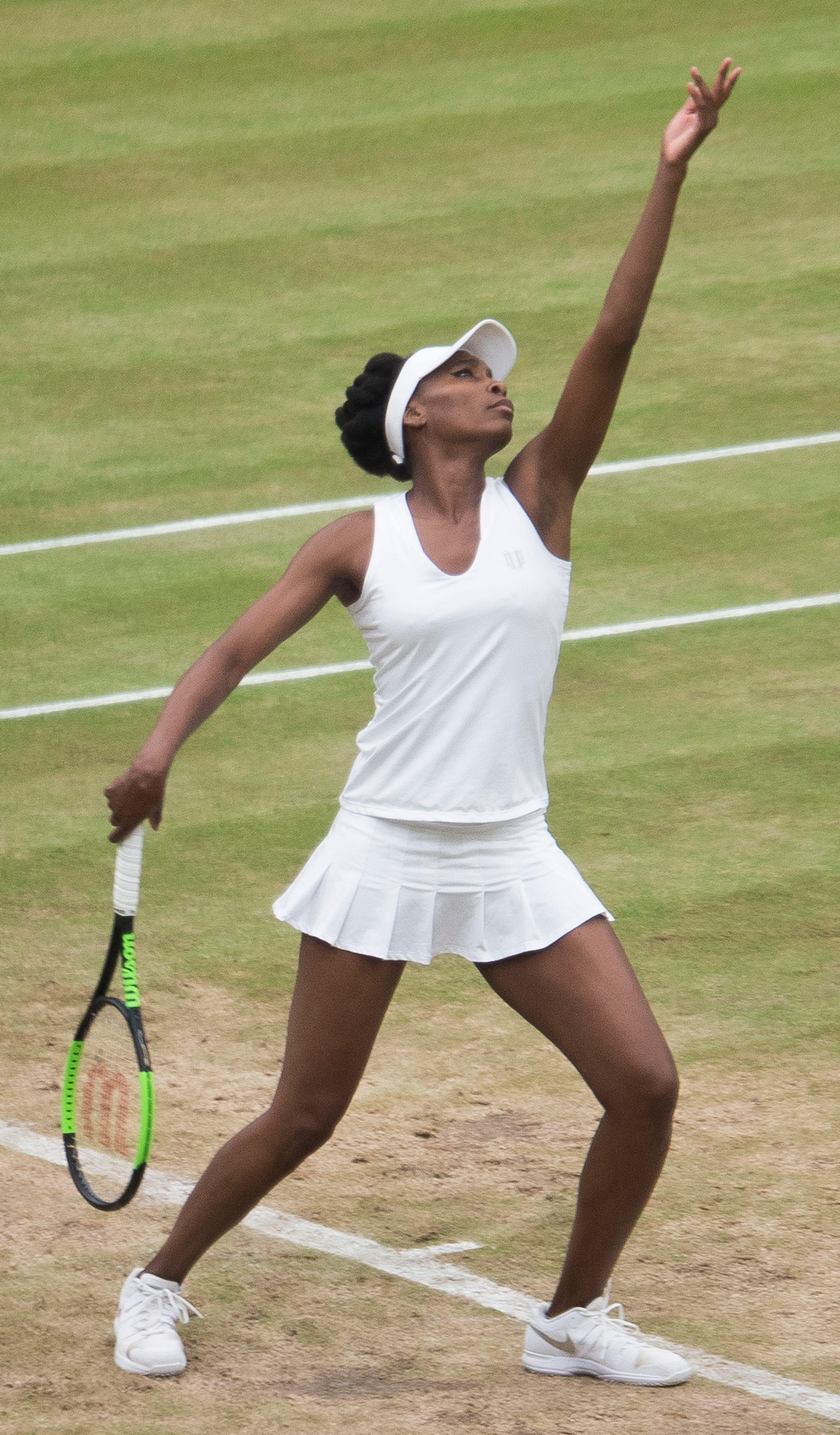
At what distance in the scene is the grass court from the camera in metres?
5.70

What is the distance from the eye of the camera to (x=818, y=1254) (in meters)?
5.87

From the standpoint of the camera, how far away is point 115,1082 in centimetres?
567

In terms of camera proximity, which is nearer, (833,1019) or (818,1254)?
(818,1254)

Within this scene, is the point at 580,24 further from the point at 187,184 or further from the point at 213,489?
the point at 213,489

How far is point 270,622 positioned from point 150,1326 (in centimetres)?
177

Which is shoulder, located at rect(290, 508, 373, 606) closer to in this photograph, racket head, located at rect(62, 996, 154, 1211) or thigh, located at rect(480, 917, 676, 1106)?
thigh, located at rect(480, 917, 676, 1106)

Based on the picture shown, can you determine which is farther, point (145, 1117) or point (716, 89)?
point (716, 89)

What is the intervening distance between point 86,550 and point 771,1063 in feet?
21.0

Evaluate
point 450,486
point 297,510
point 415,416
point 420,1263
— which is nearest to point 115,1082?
point 420,1263

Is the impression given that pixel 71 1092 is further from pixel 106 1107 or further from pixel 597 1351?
pixel 597 1351

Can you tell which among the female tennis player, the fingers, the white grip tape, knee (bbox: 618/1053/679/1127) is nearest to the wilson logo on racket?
the female tennis player

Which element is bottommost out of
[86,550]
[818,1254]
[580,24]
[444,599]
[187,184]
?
[818,1254]

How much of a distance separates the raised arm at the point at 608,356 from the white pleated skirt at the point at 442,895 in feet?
2.44

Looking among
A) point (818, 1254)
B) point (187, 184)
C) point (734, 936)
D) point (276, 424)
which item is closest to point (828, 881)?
point (734, 936)
